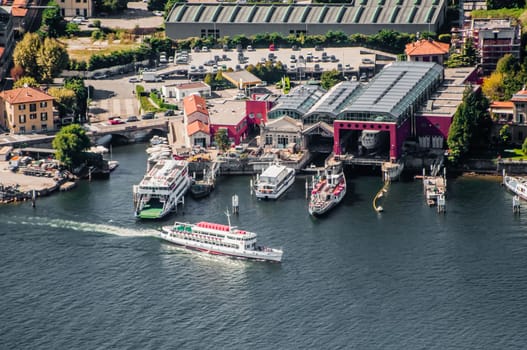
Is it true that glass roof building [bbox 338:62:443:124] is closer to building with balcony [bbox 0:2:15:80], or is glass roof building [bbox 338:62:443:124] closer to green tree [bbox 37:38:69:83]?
green tree [bbox 37:38:69:83]

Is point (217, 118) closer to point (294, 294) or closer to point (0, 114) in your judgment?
point (0, 114)

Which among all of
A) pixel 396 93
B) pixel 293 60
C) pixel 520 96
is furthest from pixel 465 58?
pixel 396 93

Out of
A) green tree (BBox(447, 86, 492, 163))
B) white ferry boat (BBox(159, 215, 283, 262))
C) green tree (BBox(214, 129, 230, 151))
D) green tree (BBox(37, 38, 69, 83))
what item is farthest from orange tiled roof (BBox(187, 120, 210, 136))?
green tree (BBox(37, 38, 69, 83))

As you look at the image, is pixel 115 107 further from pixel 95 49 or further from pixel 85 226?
pixel 85 226

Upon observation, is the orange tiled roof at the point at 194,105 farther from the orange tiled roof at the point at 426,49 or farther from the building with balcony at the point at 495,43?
the building with balcony at the point at 495,43

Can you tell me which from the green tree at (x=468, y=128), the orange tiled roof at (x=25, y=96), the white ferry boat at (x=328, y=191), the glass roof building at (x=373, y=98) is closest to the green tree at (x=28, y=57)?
the orange tiled roof at (x=25, y=96)

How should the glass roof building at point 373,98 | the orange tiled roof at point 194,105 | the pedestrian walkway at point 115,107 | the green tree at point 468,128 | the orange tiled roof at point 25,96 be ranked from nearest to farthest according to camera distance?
the green tree at point 468,128 → the glass roof building at point 373,98 → the orange tiled roof at point 194,105 → the orange tiled roof at point 25,96 → the pedestrian walkway at point 115,107
